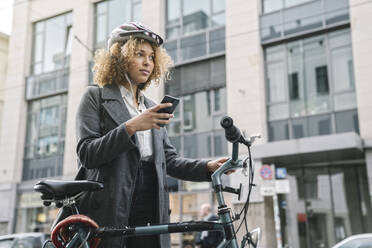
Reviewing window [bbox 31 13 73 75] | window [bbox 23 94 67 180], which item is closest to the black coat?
window [bbox 23 94 67 180]

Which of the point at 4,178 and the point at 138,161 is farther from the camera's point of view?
the point at 4,178

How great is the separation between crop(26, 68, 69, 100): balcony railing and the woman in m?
17.7

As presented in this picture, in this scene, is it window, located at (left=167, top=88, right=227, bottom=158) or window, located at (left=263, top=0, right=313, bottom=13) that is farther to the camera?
window, located at (left=167, top=88, right=227, bottom=158)

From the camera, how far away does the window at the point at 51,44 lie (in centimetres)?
1985

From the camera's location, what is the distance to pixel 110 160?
6.21 feet

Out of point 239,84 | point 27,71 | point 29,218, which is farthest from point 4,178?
point 239,84

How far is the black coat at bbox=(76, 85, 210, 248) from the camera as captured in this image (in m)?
1.86

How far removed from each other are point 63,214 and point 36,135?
19.1m

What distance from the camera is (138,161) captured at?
2031mm

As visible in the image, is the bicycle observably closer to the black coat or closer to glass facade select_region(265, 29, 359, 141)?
the black coat

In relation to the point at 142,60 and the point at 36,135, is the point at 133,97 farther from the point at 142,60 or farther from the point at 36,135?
the point at 36,135

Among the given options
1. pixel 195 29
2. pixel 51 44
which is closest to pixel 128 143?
pixel 195 29

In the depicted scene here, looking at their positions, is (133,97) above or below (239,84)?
below

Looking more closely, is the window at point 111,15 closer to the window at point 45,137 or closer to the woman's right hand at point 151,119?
the window at point 45,137
